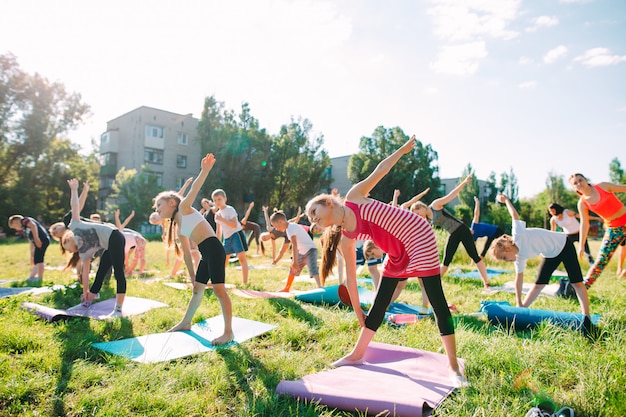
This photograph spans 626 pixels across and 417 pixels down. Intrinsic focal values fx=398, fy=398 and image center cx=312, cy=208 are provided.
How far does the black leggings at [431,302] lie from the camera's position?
327 cm

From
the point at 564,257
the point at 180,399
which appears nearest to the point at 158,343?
the point at 180,399

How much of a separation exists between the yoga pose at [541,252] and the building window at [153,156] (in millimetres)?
34452

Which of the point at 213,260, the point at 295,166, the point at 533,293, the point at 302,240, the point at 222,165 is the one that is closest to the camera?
the point at 213,260

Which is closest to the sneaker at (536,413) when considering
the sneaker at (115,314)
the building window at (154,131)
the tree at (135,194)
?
the sneaker at (115,314)

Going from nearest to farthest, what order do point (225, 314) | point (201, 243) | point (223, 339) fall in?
point (223, 339) → point (225, 314) → point (201, 243)

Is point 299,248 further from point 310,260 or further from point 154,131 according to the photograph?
point 154,131

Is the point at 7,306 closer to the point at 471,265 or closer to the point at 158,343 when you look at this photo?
the point at 158,343

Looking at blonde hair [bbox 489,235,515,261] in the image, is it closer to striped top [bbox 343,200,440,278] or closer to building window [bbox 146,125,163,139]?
striped top [bbox 343,200,440,278]

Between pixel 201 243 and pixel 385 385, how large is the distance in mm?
2629

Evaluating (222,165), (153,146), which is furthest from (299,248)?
(153,146)

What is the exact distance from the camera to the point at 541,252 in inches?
204

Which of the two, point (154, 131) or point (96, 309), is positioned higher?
point (154, 131)

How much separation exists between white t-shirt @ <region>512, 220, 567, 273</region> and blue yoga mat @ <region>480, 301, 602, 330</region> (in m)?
0.79

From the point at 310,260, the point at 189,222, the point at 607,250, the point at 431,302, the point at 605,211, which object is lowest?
the point at 310,260
